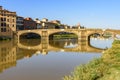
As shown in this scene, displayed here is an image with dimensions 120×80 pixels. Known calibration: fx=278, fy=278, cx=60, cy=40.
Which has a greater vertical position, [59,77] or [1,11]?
[1,11]

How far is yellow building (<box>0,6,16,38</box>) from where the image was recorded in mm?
78875

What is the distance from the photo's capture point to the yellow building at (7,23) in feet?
259

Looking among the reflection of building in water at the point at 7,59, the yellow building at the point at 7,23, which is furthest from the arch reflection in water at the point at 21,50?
the yellow building at the point at 7,23

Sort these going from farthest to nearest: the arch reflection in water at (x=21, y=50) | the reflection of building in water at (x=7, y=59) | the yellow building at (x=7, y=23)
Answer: the yellow building at (x=7, y=23)
the arch reflection in water at (x=21, y=50)
the reflection of building in water at (x=7, y=59)

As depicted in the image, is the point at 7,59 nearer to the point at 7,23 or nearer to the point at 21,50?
the point at 21,50

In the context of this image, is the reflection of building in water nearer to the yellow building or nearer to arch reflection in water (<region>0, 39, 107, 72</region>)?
arch reflection in water (<region>0, 39, 107, 72</region>)

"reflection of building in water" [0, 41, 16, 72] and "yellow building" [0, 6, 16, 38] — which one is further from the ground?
"yellow building" [0, 6, 16, 38]

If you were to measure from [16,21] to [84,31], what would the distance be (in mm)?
26998

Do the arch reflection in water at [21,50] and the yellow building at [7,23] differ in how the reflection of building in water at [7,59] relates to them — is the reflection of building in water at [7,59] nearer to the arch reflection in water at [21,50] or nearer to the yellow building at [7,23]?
the arch reflection in water at [21,50]

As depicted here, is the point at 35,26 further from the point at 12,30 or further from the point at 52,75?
the point at 52,75

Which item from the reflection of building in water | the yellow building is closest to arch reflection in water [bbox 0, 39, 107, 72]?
the reflection of building in water

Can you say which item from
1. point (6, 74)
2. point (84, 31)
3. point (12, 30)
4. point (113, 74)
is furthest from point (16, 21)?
point (113, 74)

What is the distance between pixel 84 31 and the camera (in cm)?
7556

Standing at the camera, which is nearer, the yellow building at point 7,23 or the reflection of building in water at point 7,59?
the reflection of building in water at point 7,59
